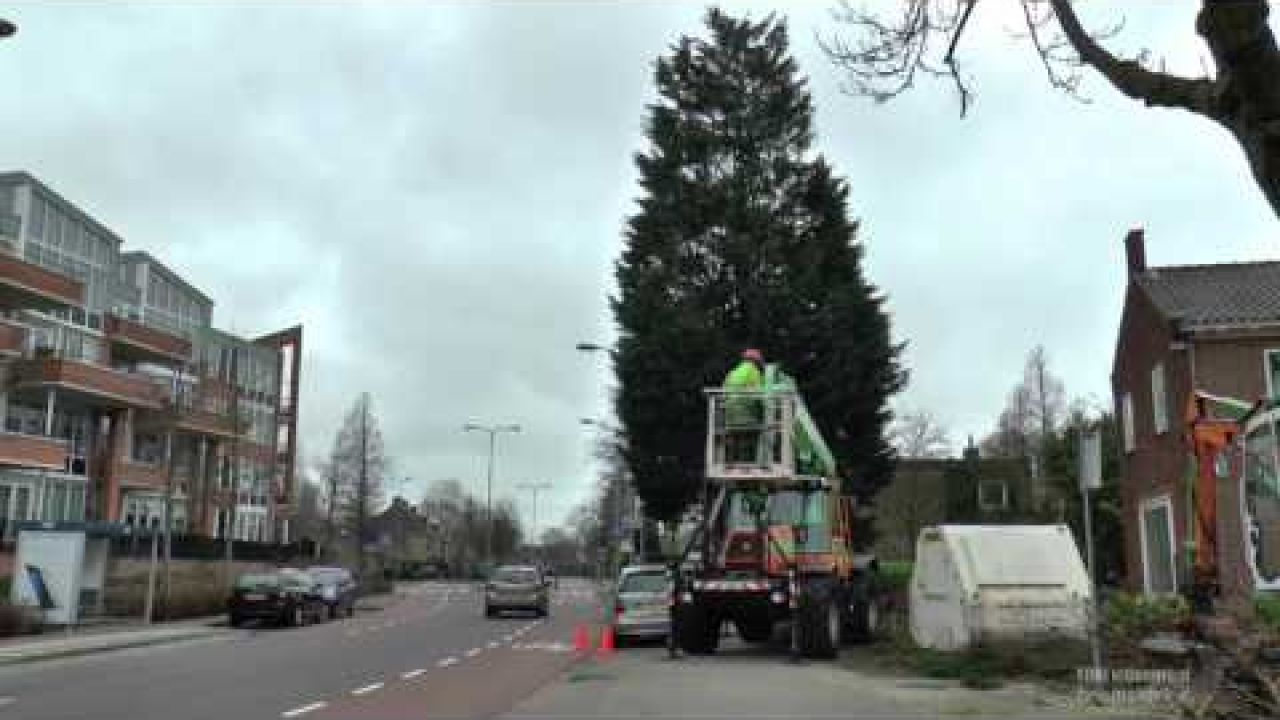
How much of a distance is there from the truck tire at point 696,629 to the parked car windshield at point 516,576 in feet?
64.3

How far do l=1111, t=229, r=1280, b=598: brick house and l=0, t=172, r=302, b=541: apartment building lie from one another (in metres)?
26.4

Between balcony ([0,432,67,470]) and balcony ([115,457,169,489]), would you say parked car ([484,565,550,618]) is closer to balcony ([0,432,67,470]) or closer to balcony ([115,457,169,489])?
balcony ([0,432,67,470])

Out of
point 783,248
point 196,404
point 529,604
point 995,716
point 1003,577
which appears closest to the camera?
point 995,716

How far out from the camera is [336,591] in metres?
42.0

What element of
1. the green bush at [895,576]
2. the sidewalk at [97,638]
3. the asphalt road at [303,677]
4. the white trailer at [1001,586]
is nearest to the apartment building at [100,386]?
the sidewalk at [97,638]

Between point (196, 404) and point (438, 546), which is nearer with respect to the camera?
point (196, 404)

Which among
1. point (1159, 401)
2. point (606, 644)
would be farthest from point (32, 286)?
point (1159, 401)

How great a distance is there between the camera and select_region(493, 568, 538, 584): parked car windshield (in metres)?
41.1

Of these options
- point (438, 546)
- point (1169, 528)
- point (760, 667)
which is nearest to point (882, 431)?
point (1169, 528)

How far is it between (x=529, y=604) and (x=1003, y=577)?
2588cm

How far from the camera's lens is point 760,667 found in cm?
1891

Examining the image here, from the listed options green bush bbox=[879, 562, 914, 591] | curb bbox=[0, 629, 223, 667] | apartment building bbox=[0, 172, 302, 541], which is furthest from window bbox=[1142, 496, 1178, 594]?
apartment building bbox=[0, 172, 302, 541]

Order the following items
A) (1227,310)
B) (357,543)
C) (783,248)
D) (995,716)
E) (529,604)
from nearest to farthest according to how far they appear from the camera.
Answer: (995,716) → (1227,310) → (783,248) → (529,604) → (357,543)

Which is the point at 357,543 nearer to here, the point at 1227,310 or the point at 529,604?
the point at 529,604
